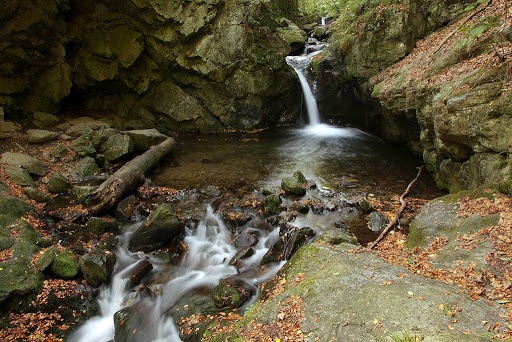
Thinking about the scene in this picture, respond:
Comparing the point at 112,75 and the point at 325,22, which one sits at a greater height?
the point at 325,22

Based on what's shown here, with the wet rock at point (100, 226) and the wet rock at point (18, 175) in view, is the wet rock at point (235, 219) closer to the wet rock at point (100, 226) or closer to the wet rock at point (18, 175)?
the wet rock at point (100, 226)

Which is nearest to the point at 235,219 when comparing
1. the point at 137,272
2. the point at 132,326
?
the point at 137,272

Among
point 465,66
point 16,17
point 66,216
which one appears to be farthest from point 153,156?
point 465,66

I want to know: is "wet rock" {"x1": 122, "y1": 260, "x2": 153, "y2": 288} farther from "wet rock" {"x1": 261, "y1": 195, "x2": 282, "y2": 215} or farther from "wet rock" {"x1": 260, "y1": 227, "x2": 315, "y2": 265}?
"wet rock" {"x1": 261, "y1": 195, "x2": 282, "y2": 215}

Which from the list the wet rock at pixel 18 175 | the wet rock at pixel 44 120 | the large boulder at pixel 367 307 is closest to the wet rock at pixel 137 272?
the large boulder at pixel 367 307

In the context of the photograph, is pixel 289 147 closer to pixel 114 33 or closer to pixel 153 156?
pixel 153 156

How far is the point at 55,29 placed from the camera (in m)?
14.4

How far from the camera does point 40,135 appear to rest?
12.5 metres

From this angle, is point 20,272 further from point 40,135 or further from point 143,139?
point 40,135

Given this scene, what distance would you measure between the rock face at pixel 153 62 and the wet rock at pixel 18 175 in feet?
17.5

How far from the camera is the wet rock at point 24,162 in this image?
1012 cm

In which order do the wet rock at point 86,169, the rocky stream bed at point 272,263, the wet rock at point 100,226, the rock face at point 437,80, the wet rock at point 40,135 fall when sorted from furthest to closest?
1. the wet rock at point 40,135
2. the wet rock at point 86,169
3. the wet rock at point 100,226
4. the rock face at point 437,80
5. the rocky stream bed at point 272,263

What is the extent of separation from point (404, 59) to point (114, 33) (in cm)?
1388

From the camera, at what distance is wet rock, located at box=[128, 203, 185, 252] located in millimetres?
7617
